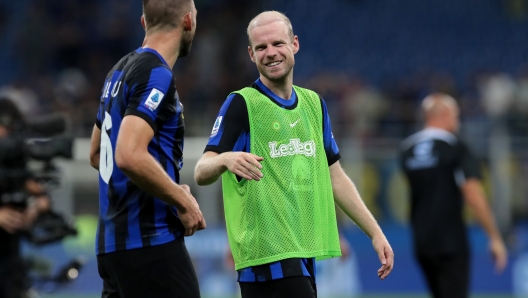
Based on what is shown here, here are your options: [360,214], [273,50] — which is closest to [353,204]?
[360,214]

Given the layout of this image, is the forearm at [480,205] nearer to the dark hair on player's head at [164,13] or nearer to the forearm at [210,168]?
the forearm at [210,168]

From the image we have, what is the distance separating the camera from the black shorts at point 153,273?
4.08 metres

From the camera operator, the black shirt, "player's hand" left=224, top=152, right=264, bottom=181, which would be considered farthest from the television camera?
"player's hand" left=224, top=152, right=264, bottom=181

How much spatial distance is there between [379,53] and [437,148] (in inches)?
441

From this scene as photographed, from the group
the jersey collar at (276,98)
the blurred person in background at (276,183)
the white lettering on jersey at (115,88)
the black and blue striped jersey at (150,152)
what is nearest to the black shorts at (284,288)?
the blurred person in background at (276,183)

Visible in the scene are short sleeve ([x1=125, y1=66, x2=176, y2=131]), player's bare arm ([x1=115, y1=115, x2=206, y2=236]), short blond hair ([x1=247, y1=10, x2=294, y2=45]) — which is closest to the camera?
player's bare arm ([x1=115, y1=115, x2=206, y2=236])

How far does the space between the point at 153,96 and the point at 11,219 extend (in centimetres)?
381

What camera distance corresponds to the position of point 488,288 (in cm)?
1288

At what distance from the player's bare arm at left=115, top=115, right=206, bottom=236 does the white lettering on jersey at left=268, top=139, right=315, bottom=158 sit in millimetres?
706

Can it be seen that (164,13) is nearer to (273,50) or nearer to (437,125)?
(273,50)

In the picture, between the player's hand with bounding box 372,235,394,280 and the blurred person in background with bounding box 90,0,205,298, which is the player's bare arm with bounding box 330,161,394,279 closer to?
the player's hand with bounding box 372,235,394,280

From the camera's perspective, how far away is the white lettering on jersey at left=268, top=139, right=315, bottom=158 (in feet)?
14.9

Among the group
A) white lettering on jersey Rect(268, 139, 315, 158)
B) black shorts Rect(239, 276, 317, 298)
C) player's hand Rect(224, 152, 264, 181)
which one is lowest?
black shorts Rect(239, 276, 317, 298)

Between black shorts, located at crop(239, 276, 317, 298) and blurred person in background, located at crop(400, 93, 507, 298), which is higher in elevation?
blurred person in background, located at crop(400, 93, 507, 298)
